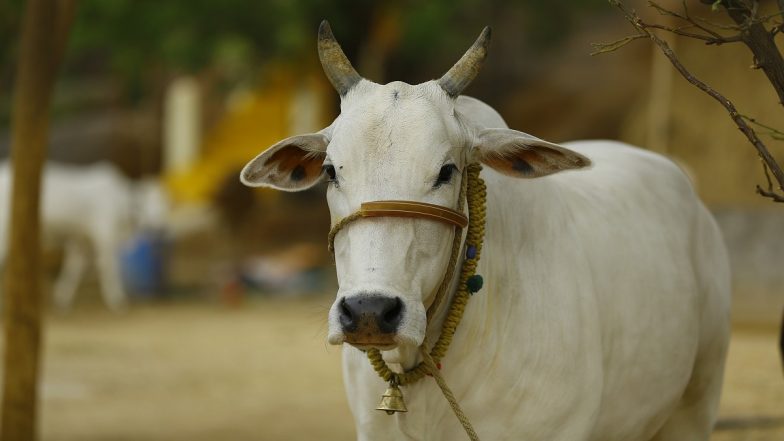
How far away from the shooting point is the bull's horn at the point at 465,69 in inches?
136

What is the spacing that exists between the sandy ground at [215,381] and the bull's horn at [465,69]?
241 centimetres

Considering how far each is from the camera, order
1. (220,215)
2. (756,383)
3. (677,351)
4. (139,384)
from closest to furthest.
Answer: (677,351) < (756,383) < (139,384) < (220,215)

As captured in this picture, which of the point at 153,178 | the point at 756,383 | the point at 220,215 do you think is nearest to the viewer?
the point at 756,383

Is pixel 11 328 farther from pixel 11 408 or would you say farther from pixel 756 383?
pixel 756 383

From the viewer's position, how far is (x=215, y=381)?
938cm

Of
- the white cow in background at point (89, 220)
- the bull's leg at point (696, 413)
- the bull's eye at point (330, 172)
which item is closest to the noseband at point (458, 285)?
the bull's eye at point (330, 172)

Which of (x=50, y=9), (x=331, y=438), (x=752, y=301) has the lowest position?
(x=331, y=438)

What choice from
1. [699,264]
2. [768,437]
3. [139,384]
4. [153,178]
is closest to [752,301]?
[768,437]

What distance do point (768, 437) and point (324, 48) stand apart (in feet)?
12.5

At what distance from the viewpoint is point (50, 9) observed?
6.08m

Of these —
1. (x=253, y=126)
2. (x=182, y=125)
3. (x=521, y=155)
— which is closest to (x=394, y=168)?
(x=521, y=155)

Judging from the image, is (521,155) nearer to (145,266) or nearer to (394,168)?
(394,168)

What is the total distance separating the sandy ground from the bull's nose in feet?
8.67

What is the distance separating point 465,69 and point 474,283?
0.61 metres
